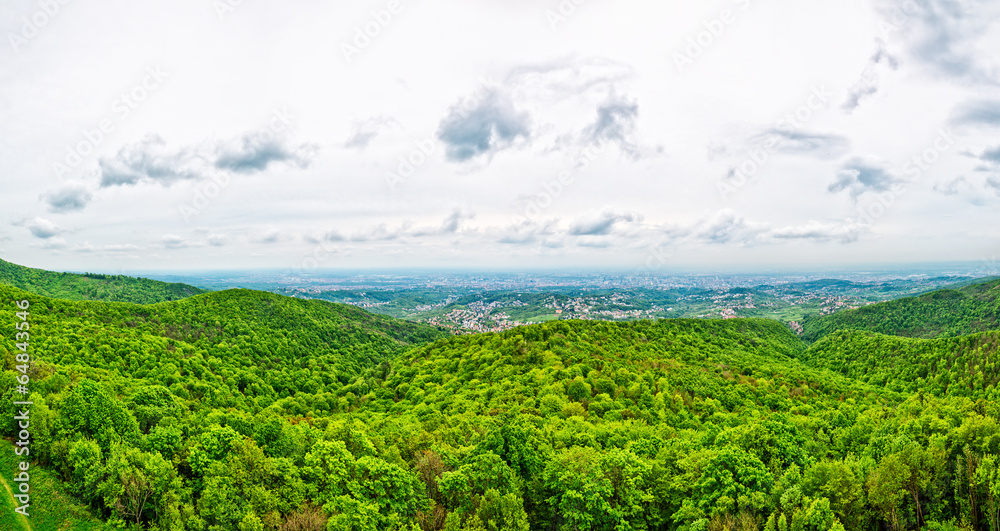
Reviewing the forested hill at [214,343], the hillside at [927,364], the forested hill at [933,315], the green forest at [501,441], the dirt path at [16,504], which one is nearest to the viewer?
the dirt path at [16,504]

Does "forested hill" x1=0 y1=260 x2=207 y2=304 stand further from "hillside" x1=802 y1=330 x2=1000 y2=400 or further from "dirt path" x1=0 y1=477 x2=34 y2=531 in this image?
"hillside" x1=802 y1=330 x2=1000 y2=400

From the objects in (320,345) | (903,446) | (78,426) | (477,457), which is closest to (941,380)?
(903,446)

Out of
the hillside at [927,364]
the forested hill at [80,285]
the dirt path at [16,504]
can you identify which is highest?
the forested hill at [80,285]

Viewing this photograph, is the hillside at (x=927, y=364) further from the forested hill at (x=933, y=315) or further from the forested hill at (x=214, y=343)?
the forested hill at (x=214, y=343)

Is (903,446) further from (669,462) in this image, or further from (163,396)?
(163,396)

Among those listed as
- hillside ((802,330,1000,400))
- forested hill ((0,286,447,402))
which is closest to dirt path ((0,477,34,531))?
forested hill ((0,286,447,402))

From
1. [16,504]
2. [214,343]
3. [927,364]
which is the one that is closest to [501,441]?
[16,504]

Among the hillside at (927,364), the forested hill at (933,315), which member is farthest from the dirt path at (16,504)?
the forested hill at (933,315)

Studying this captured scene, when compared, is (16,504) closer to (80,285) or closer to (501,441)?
(501,441)

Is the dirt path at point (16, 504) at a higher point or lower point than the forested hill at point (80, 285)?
lower
